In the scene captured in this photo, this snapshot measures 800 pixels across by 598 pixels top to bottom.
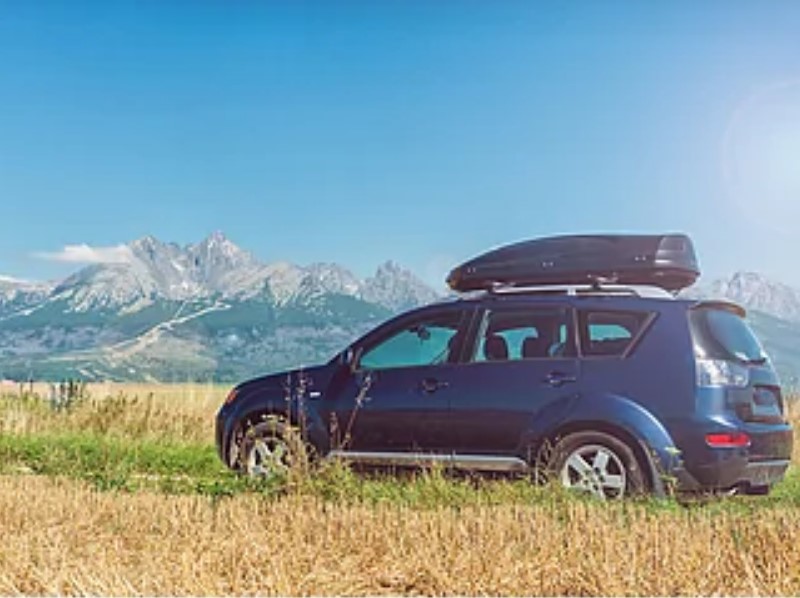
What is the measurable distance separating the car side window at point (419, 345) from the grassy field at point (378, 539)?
118 centimetres

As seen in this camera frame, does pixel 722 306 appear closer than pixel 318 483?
No

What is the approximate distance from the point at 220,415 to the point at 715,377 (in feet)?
16.6

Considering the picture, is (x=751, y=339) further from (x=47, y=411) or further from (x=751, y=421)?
(x=47, y=411)

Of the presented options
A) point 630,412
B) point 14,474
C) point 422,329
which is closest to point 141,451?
point 14,474

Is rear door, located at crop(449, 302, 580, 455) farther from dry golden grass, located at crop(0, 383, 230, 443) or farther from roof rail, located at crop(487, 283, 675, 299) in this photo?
dry golden grass, located at crop(0, 383, 230, 443)

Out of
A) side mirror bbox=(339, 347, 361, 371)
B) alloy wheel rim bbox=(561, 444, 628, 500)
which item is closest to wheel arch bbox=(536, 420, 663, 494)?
alloy wheel rim bbox=(561, 444, 628, 500)

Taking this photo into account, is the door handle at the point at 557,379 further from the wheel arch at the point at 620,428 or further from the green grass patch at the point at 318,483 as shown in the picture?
the green grass patch at the point at 318,483

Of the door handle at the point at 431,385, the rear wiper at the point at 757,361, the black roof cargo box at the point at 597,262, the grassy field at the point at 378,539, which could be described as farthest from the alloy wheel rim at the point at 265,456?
the rear wiper at the point at 757,361

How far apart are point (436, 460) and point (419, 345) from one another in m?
1.27

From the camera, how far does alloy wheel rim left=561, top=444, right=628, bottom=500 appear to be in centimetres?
914

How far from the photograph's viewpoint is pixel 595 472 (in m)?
9.22

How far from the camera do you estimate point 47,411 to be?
18.7 meters

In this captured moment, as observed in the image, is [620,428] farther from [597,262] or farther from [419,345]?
[419,345]

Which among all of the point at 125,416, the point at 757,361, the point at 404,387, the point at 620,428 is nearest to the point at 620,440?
the point at 620,428
